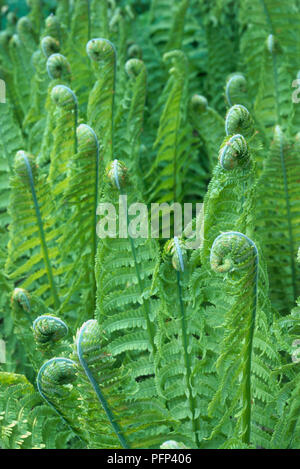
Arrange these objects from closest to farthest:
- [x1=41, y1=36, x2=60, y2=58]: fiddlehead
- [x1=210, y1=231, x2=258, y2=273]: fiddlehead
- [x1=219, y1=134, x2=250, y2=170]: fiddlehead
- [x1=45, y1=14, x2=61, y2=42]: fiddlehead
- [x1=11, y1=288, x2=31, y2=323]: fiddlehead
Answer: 1. [x1=210, y1=231, x2=258, y2=273]: fiddlehead
2. [x1=219, y1=134, x2=250, y2=170]: fiddlehead
3. [x1=11, y1=288, x2=31, y2=323]: fiddlehead
4. [x1=41, y1=36, x2=60, y2=58]: fiddlehead
5. [x1=45, y1=14, x2=61, y2=42]: fiddlehead

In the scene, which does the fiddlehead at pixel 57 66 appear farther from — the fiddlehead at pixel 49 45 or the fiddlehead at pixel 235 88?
the fiddlehead at pixel 235 88

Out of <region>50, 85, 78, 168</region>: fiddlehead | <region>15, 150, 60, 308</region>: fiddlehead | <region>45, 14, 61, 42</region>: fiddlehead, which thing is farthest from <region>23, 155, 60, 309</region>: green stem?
<region>45, 14, 61, 42</region>: fiddlehead

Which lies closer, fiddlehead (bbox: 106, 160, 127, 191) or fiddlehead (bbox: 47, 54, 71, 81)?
fiddlehead (bbox: 106, 160, 127, 191)

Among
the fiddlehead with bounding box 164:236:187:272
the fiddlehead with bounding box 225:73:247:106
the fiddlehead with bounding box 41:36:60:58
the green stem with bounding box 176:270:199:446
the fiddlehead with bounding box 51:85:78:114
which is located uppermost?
the fiddlehead with bounding box 41:36:60:58

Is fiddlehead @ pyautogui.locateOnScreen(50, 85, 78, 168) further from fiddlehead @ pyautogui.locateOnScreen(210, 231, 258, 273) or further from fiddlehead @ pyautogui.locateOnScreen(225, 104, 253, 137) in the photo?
fiddlehead @ pyautogui.locateOnScreen(210, 231, 258, 273)

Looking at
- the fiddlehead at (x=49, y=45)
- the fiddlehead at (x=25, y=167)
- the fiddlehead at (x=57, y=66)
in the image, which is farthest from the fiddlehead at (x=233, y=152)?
the fiddlehead at (x=49, y=45)

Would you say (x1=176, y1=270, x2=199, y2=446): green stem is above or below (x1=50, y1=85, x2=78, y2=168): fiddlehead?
below
